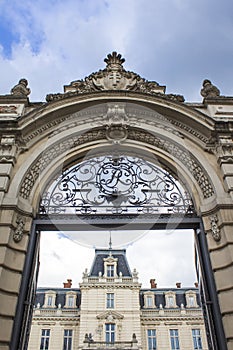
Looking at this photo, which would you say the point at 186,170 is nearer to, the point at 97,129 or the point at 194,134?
the point at 194,134

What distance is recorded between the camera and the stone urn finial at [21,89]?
9648 millimetres

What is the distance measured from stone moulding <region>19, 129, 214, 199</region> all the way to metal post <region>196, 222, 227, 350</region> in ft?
4.16

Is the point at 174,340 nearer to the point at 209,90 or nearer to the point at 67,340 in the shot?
the point at 67,340

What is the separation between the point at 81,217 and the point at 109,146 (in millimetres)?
2476

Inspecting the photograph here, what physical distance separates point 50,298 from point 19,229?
28653 mm

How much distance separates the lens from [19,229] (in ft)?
21.6

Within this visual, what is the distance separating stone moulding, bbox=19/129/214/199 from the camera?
7.50 m

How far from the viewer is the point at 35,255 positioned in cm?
689

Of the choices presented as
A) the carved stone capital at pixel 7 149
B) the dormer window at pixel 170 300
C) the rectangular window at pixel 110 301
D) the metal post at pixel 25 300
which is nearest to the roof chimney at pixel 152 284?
the dormer window at pixel 170 300

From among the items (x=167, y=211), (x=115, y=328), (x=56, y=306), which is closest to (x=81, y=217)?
(x=167, y=211)

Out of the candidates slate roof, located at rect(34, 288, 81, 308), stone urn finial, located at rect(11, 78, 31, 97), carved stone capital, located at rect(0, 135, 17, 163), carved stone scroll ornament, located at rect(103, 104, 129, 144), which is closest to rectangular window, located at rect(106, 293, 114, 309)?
slate roof, located at rect(34, 288, 81, 308)

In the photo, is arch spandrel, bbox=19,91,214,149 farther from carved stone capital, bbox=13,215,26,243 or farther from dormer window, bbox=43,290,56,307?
dormer window, bbox=43,290,56,307

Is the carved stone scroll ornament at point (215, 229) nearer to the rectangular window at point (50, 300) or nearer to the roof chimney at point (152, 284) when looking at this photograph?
the rectangular window at point (50, 300)

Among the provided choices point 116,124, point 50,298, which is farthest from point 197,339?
point 116,124
